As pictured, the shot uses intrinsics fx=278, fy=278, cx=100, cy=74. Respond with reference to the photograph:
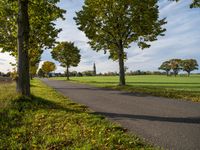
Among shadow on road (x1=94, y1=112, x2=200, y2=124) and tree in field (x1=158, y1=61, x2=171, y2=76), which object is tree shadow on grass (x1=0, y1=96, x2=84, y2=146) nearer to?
shadow on road (x1=94, y1=112, x2=200, y2=124)

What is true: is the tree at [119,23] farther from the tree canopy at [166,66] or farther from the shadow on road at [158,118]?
the tree canopy at [166,66]

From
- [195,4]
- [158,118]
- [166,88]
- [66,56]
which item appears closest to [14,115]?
[158,118]

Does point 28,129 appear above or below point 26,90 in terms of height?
below

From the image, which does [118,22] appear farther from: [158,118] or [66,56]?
[66,56]

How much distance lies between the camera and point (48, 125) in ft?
30.9

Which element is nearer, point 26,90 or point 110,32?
point 26,90

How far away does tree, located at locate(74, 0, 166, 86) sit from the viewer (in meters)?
29.8

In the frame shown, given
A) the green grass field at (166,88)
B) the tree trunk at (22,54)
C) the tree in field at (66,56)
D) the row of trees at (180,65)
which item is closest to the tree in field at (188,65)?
the row of trees at (180,65)

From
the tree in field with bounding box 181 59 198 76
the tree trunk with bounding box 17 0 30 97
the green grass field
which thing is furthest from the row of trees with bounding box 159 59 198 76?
the tree trunk with bounding box 17 0 30 97


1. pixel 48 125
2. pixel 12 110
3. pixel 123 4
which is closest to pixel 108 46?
pixel 123 4

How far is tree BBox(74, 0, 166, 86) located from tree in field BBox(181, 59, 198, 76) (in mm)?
126768

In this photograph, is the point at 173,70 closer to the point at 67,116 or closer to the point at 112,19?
the point at 112,19

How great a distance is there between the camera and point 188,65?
501 ft

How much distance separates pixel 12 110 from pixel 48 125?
10.2ft
